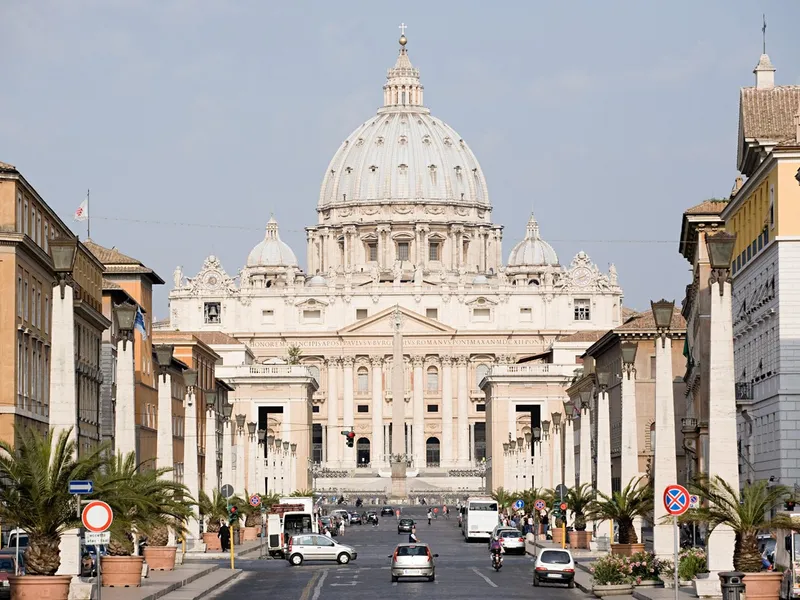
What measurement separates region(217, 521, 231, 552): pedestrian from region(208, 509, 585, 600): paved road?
4.79 feet

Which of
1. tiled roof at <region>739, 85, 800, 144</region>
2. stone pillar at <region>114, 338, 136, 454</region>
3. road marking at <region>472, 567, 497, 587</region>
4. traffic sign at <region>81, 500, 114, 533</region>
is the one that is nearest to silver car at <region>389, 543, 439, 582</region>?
road marking at <region>472, 567, 497, 587</region>

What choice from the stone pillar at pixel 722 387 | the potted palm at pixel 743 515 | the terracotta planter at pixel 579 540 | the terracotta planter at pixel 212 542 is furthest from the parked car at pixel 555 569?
the terracotta planter at pixel 212 542

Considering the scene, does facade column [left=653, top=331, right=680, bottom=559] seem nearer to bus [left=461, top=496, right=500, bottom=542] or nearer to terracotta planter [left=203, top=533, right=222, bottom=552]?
terracotta planter [left=203, top=533, right=222, bottom=552]

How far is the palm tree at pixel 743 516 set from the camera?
34.9m

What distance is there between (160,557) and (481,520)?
39.8 metres

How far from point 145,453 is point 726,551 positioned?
5295 centimetres

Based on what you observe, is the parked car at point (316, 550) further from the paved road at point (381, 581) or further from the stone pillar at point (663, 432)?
the stone pillar at point (663, 432)

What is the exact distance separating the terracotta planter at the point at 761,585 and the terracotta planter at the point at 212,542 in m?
37.6

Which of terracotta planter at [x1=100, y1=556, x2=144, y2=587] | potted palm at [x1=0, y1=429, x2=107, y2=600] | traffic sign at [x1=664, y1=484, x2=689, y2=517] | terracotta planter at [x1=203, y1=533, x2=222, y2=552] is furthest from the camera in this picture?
terracotta planter at [x1=203, y1=533, x2=222, y2=552]

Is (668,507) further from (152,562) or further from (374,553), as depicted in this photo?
(374,553)

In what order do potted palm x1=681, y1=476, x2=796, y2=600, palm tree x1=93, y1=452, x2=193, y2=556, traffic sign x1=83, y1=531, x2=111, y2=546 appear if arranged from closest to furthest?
traffic sign x1=83, y1=531, x2=111, y2=546 < potted palm x1=681, y1=476, x2=796, y2=600 < palm tree x1=93, y1=452, x2=193, y2=556

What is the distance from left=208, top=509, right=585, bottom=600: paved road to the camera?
44.3 m

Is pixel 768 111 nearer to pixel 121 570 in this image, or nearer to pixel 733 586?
pixel 121 570

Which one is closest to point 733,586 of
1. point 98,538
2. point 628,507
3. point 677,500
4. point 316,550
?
point 677,500
